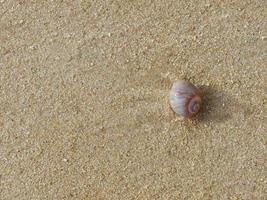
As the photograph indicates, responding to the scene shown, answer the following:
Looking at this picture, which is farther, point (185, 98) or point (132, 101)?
point (132, 101)

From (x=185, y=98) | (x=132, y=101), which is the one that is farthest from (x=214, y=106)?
(x=132, y=101)

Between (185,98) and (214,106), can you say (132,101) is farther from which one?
(214,106)

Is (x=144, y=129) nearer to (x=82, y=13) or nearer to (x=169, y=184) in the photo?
(x=169, y=184)

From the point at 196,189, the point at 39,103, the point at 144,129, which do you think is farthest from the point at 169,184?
the point at 39,103

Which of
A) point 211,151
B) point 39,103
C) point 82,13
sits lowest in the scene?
point 211,151
